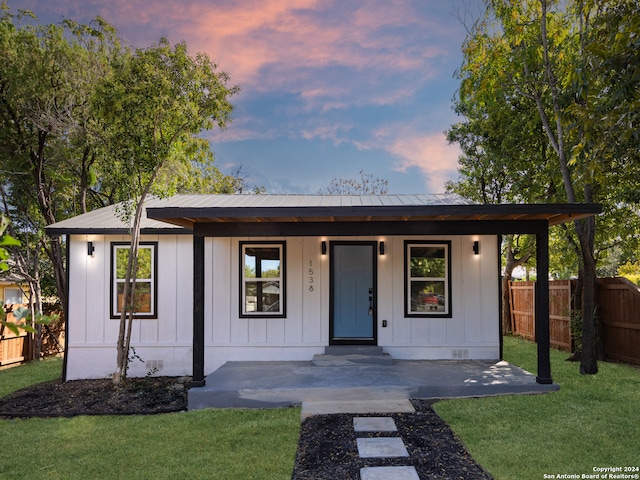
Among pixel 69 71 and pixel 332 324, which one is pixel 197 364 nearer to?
pixel 332 324

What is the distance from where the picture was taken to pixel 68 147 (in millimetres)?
11391

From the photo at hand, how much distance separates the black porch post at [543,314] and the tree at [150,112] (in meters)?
5.24

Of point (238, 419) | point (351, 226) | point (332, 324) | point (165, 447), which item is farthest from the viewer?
point (332, 324)

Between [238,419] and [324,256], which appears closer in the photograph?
[238,419]

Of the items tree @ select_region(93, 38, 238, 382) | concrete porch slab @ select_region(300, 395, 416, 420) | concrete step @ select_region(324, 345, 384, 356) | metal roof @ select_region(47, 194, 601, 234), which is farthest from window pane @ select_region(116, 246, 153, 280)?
concrete porch slab @ select_region(300, 395, 416, 420)

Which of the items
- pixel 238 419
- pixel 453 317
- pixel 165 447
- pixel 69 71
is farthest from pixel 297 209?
pixel 69 71

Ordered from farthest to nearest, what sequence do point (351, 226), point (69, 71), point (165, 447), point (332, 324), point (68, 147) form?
1. point (68, 147)
2. point (69, 71)
3. point (332, 324)
4. point (351, 226)
5. point (165, 447)

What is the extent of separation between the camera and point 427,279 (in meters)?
8.29

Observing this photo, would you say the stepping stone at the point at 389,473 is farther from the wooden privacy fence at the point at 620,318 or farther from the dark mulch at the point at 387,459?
the wooden privacy fence at the point at 620,318

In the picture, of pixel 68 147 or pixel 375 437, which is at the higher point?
pixel 68 147

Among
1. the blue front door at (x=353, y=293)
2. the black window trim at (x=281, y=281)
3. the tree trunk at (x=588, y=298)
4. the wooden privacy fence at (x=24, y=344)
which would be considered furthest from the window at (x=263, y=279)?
the tree trunk at (x=588, y=298)

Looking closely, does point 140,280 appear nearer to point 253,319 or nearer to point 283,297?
point 253,319

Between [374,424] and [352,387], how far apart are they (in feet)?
Result: 3.47

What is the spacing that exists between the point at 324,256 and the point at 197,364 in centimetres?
292
